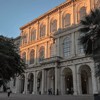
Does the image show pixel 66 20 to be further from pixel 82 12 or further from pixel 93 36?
pixel 93 36

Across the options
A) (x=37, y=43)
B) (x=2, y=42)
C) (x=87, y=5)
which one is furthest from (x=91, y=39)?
(x=37, y=43)

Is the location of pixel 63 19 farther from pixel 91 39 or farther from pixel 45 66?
pixel 91 39

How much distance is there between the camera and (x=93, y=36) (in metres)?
19.2

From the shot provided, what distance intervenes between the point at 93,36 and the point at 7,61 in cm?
928

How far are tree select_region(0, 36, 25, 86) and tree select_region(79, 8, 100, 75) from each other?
Result: 24.4 feet

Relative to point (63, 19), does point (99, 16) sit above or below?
below

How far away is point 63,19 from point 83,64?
1418 cm

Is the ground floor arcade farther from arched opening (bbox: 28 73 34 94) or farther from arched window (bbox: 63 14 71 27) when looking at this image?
arched window (bbox: 63 14 71 27)

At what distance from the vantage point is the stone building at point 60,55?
3747 cm

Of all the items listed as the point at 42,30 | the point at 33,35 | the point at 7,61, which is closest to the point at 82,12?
the point at 42,30

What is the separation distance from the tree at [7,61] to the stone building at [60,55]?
20.2 meters

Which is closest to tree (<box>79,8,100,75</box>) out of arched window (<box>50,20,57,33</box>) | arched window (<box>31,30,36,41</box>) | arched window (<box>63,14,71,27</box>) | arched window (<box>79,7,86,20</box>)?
arched window (<box>79,7,86,20</box>)

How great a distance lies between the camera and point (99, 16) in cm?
1905

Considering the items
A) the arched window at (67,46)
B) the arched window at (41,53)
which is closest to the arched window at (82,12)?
the arched window at (67,46)
